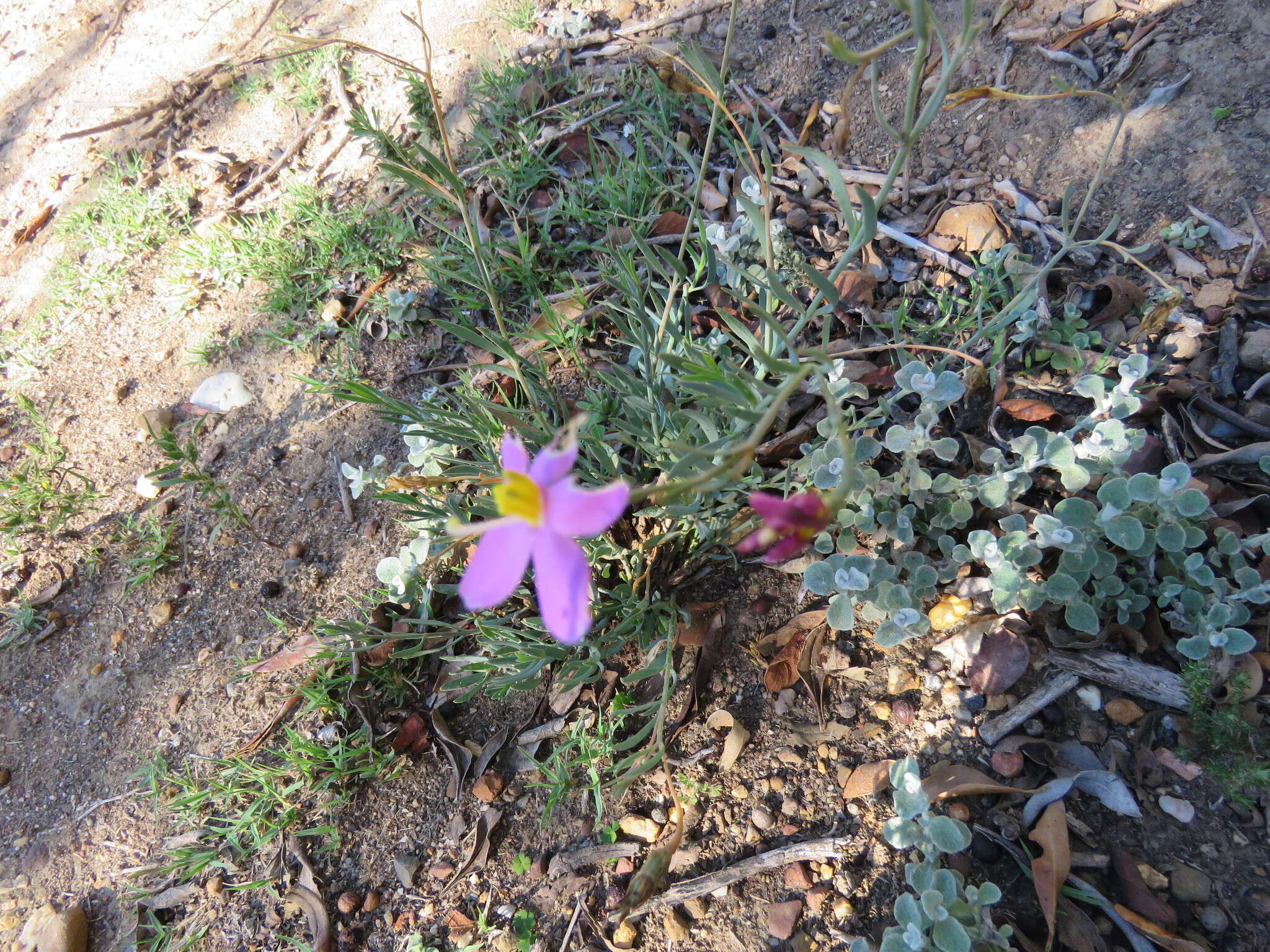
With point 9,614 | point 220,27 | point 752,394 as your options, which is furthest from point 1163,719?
point 220,27

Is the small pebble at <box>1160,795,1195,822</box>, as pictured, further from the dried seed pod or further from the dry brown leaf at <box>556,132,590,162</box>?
the dry brown leaf at <box>556,132,590,162</box>

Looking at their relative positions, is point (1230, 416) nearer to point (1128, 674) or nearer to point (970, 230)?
point (1128, 674)

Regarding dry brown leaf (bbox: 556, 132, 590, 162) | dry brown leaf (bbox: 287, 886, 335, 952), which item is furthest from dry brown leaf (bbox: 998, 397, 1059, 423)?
dry brown leaf (bbox: 287, 886, 335, 952)

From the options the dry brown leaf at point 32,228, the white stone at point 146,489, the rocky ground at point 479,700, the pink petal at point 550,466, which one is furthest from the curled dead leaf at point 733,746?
the dry brown leaf at point 32,228

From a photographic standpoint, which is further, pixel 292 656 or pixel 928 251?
pixel 928 251

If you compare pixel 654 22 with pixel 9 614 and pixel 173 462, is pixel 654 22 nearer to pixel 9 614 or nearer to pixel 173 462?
pixel 173 462

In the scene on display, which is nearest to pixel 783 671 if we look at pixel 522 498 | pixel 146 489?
pixel 522 498
